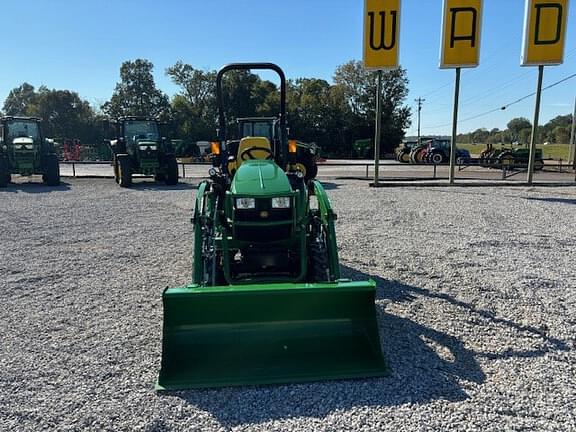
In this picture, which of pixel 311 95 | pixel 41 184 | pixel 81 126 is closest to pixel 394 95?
pixel 311 95

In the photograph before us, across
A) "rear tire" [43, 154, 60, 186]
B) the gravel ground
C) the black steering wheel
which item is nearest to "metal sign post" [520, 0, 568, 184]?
the gravel ground

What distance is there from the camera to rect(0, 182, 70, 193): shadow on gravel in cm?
1396

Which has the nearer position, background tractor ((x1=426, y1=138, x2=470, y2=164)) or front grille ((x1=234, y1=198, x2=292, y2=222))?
front grille ((x1=234, y1=198, x2=292, y2=222))

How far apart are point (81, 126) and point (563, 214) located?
166ft

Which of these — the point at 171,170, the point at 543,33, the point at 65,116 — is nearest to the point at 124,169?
the point at 171,170

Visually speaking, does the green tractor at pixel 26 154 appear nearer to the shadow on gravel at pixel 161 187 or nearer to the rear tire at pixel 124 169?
the rear tire at pixel 124 169

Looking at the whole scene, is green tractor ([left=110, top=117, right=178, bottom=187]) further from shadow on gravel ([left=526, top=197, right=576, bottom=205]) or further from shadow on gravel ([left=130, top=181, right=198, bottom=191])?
shadow on gravel ([left=526, top=197, right=576, bottom=205])

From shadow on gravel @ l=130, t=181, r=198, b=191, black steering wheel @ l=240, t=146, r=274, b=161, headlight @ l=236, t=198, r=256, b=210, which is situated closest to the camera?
headlight @ l=236, t=198, r=256, b=210

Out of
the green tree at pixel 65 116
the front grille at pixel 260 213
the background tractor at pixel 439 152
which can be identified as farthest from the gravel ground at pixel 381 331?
the green tree at pixel 65 116

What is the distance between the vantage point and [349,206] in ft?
33.6

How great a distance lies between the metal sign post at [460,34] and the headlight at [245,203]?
10.5 meters

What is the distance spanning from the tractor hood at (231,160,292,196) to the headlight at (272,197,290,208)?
0.17ft

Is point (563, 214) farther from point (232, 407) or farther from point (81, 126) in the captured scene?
point (81, 126)

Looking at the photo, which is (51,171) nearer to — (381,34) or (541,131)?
(381,34)
